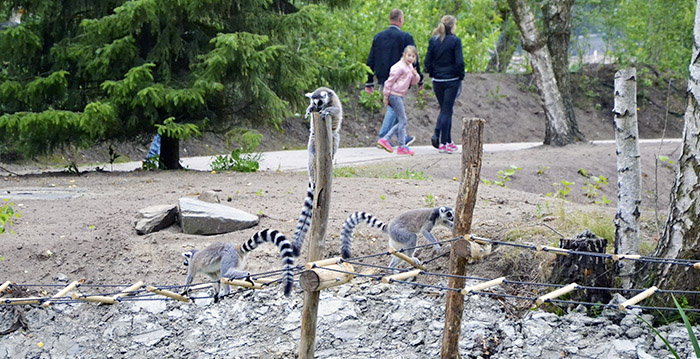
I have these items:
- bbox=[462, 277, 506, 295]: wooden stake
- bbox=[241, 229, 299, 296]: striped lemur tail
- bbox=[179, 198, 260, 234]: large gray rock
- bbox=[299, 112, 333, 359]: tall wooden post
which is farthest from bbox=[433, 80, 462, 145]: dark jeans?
bbox=[462, 277, 506, 295]: wooden stake

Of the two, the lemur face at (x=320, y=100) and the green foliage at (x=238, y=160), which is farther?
the green foliage at (x=238, y=160)

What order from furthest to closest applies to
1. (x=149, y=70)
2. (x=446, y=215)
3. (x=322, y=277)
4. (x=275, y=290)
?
1. (x=149, y=70)
2. (x=275, y=290)
3. (x=446, y=215)
4. (x=322, y=277)

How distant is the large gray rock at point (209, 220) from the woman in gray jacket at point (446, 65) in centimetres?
637

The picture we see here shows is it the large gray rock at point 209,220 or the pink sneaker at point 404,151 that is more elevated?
the pink sneaker at point 404,151

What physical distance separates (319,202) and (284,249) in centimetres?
41

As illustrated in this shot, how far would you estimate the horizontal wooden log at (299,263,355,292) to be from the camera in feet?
15.9

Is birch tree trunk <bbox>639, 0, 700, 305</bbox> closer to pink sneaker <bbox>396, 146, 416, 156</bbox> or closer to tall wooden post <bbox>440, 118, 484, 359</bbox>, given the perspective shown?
tall wooden post <bbox>440, 118, 484, 359</bbox>

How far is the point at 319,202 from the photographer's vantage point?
202 inches

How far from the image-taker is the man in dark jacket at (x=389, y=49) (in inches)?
519

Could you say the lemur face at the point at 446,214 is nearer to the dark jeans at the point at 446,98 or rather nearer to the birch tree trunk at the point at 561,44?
the dark jeans at the point at 446,98

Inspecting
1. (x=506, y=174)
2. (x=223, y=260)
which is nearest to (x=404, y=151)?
(x=506, y=174)

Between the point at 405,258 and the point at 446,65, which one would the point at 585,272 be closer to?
Result: the point at 405,258

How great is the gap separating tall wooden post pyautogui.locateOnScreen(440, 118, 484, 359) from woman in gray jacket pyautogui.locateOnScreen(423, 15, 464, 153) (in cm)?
834

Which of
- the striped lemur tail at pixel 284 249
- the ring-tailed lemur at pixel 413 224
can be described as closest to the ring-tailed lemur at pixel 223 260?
the striped lemur tail at pixel 284 249
